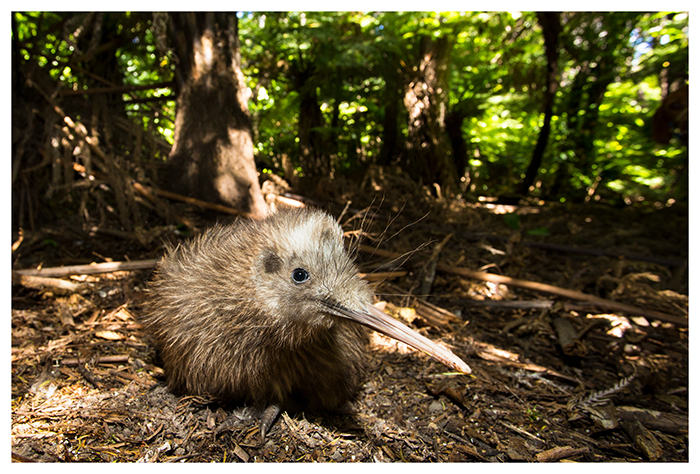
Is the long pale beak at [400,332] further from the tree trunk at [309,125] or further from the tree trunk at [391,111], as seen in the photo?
the tree trunk at [391,111]

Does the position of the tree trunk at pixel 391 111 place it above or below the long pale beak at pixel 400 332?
above

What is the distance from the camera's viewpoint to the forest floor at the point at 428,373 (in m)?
1.84

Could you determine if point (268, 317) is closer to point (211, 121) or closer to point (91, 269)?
point (91, 269)

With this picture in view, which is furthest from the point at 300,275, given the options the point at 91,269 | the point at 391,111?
the point at 391,111

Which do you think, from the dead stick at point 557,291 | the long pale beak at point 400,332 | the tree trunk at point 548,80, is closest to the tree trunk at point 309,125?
the dead stick at point 557,291

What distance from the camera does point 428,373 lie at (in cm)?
246

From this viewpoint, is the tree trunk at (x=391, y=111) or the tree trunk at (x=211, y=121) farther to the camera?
the tree trunk at (x=391, y=111)

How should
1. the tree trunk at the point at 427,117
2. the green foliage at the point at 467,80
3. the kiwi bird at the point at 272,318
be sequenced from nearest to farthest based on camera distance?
the kiwi bird at the point at 272,318, the green foliage at the point at 467,80, the tree trunk at the point at 427,117

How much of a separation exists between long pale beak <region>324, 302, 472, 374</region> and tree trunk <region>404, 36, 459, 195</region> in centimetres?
363

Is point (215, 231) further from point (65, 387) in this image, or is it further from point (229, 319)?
point (65, 387)

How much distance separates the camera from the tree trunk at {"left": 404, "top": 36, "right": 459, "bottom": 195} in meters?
5.18

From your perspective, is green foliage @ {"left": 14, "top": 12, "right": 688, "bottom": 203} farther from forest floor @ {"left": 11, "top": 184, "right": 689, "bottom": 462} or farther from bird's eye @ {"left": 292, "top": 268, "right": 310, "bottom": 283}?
bird's eye @ {"left": 292, "top": 268, "right": 310, "bottom": 283}

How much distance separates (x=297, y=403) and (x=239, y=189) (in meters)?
2.24

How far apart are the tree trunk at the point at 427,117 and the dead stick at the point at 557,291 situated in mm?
1799
